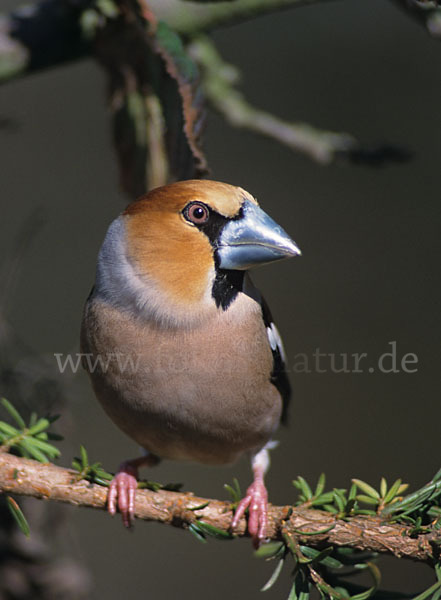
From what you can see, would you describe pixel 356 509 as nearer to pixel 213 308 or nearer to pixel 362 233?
pixel 213 308

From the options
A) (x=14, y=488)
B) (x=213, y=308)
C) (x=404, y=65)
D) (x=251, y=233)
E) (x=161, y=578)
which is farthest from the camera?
(x=404, y=65)

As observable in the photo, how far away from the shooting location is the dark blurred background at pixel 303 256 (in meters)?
4.37

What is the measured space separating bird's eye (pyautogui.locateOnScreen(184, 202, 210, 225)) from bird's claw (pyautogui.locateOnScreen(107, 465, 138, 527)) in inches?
27.4

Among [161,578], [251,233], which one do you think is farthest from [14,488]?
[161,578]

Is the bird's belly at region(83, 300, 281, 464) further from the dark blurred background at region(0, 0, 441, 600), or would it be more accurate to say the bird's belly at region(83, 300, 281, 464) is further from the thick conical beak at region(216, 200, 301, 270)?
the dark blurred background at region(0, 0, 441, 600)

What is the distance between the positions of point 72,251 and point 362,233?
80.9 inches

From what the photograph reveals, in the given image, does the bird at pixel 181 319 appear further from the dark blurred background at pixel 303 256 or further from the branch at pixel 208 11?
the dark blurred background at pixel 303 256

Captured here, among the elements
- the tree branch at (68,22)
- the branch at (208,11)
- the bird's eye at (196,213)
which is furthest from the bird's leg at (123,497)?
the branch at (208,11)

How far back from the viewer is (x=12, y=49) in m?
2.00


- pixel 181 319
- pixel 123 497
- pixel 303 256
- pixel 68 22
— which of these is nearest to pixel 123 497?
pixel 123 497

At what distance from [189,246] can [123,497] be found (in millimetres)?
672

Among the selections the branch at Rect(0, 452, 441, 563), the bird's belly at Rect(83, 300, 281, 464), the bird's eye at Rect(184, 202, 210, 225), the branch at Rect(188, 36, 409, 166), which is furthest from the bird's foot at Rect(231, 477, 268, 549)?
the branch at Rect(188, 36, 409, 166)

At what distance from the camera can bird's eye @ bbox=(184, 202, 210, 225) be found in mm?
1891

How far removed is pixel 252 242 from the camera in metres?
1.85
